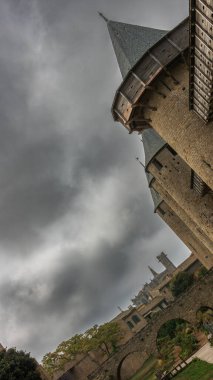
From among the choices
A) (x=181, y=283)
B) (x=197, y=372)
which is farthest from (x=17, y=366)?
(x=181, y=283)

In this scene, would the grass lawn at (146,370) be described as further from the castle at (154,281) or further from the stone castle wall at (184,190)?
the castle at (154,281)

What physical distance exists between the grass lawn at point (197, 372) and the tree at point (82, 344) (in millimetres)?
29866

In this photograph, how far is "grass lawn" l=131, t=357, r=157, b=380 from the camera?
3180 cm

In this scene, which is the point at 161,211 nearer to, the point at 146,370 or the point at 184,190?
the point at 184,190

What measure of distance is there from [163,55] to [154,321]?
89.5ft

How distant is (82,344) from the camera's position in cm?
4816

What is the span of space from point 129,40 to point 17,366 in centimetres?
2808

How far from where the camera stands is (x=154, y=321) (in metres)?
34.5

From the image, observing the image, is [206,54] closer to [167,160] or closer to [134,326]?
[167,160]

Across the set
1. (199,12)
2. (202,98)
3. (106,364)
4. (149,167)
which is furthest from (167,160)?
(106,364)

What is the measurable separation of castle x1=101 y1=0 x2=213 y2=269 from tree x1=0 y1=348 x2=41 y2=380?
68.9 ft

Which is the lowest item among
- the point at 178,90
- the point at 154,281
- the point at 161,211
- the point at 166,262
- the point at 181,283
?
the point at 181,283

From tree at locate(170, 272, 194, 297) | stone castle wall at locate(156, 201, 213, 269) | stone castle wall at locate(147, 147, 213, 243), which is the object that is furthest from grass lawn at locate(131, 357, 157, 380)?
tree at locate(170, 272, 194, 297)

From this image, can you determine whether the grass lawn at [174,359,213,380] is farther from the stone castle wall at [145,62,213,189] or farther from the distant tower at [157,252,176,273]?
the distant tower at [157,252,176,273]
